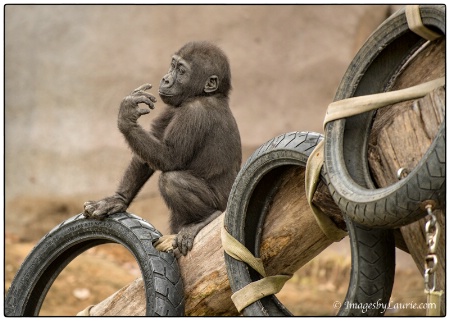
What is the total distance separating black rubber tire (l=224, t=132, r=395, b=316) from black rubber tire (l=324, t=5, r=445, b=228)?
8.1 inches

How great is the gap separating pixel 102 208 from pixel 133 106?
0.54 metres

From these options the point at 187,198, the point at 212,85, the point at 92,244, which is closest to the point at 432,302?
the point at 187,198

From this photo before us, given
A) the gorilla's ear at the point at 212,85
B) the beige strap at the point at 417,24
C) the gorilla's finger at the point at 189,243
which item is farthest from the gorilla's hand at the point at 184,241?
the beige strap at the point at 417,24

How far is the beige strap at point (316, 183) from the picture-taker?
314 centimetres

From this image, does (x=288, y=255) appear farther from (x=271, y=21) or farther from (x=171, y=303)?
(x=271, y=21)

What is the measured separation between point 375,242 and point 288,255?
2.17ft

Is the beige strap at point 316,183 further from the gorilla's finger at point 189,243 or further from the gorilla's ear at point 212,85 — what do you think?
the gorilla's ear at point 212,85

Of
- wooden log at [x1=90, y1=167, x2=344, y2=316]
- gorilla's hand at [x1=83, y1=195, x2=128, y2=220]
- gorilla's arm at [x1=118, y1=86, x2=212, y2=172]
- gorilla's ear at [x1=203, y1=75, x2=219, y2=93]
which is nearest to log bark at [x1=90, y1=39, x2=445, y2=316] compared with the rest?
wooden log at [x1=90, y1=167, x2=344, y2=316]

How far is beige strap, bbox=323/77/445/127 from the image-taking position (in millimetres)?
2879

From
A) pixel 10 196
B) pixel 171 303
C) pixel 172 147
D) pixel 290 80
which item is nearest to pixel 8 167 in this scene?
pixel 10 196

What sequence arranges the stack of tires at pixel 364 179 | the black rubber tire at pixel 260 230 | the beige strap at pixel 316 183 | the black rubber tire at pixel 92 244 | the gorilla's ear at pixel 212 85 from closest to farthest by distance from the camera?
the stack of tires at pixel 364 179 → the black rubber tire at pixel 260 230 → the beige strap at pixel 316 183 → the black rubber tire at pixel 92 244 → the gorilla's ear at pixel 212 85

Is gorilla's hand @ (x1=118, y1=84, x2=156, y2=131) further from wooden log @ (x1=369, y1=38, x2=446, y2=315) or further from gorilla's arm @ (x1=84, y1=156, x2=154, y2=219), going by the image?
wooden log @ (x1=369, y1=38, x2=446, y2=315)

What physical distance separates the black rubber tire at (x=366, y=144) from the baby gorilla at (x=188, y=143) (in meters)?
1.16

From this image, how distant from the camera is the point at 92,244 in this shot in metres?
4.27
